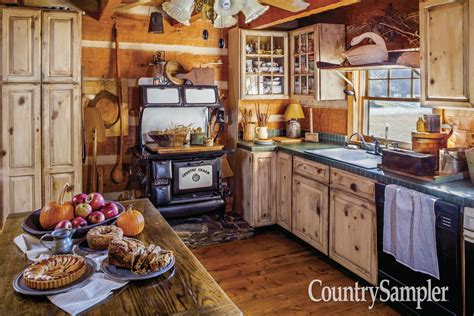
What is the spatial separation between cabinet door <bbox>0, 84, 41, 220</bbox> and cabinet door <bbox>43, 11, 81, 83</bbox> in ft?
0.69

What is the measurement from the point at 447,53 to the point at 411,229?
44.5 inches

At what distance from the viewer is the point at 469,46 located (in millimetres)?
2398

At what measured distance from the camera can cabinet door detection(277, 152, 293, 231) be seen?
404 centimetres

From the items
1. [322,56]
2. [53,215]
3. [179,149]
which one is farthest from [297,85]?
[53,215]

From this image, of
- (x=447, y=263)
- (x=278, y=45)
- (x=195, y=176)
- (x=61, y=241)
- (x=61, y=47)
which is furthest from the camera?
(x=278, y=45)

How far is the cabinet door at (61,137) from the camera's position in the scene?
362cm

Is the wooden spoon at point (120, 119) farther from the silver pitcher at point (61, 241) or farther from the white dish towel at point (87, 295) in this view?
the white dish towel at point (87, 295)

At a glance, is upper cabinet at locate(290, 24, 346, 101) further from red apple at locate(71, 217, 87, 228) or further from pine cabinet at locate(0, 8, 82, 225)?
red apple at locate(71, 217, 87, 228)

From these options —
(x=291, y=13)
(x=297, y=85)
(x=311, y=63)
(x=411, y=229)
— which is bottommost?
(x=411, y=229)

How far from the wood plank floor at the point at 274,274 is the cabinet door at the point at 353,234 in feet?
0.60

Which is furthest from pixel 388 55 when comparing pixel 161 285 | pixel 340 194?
pixel 161 285

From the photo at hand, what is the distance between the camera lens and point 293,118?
470cm

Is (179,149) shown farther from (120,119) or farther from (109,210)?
(109,210)

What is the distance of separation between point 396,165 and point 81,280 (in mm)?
2181
